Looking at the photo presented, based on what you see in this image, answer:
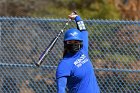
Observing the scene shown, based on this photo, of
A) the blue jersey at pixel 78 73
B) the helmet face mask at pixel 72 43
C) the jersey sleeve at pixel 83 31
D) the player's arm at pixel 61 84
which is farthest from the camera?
the jersey sleeve at pixel 83 31

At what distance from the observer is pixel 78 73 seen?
6.25 meters

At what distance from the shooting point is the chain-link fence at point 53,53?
796 centimetres

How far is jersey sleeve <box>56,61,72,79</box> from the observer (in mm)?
6121

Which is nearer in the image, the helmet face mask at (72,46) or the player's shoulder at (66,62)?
the player's shoulder at (66,62)

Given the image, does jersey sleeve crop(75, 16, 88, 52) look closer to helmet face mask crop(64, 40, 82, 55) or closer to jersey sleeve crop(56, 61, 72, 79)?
helmet face mask crop(64, 40, 82, 55)

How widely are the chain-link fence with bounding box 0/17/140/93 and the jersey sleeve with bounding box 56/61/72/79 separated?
184cm

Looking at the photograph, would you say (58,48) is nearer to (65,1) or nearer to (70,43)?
(70,43)

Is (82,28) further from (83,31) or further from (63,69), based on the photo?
(63,69)

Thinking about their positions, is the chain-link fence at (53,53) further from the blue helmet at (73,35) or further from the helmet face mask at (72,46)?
the helmet face mask at (72,46)

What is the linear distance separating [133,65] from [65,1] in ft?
26.4

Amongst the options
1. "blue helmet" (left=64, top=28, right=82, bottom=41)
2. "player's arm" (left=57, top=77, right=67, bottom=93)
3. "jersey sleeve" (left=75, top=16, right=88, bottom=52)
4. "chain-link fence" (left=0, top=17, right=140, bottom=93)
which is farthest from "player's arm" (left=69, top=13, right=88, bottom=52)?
"player's arm" (left=57, top=77, right=67, bottom=93)

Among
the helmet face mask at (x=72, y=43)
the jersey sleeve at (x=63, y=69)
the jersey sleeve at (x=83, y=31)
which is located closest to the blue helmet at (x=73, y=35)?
the helmet face mask at (x=72, y=43)

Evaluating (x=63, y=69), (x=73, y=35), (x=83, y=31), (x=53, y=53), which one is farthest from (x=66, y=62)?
(x=53, y=53)

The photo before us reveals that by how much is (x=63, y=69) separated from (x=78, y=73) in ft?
0.72
